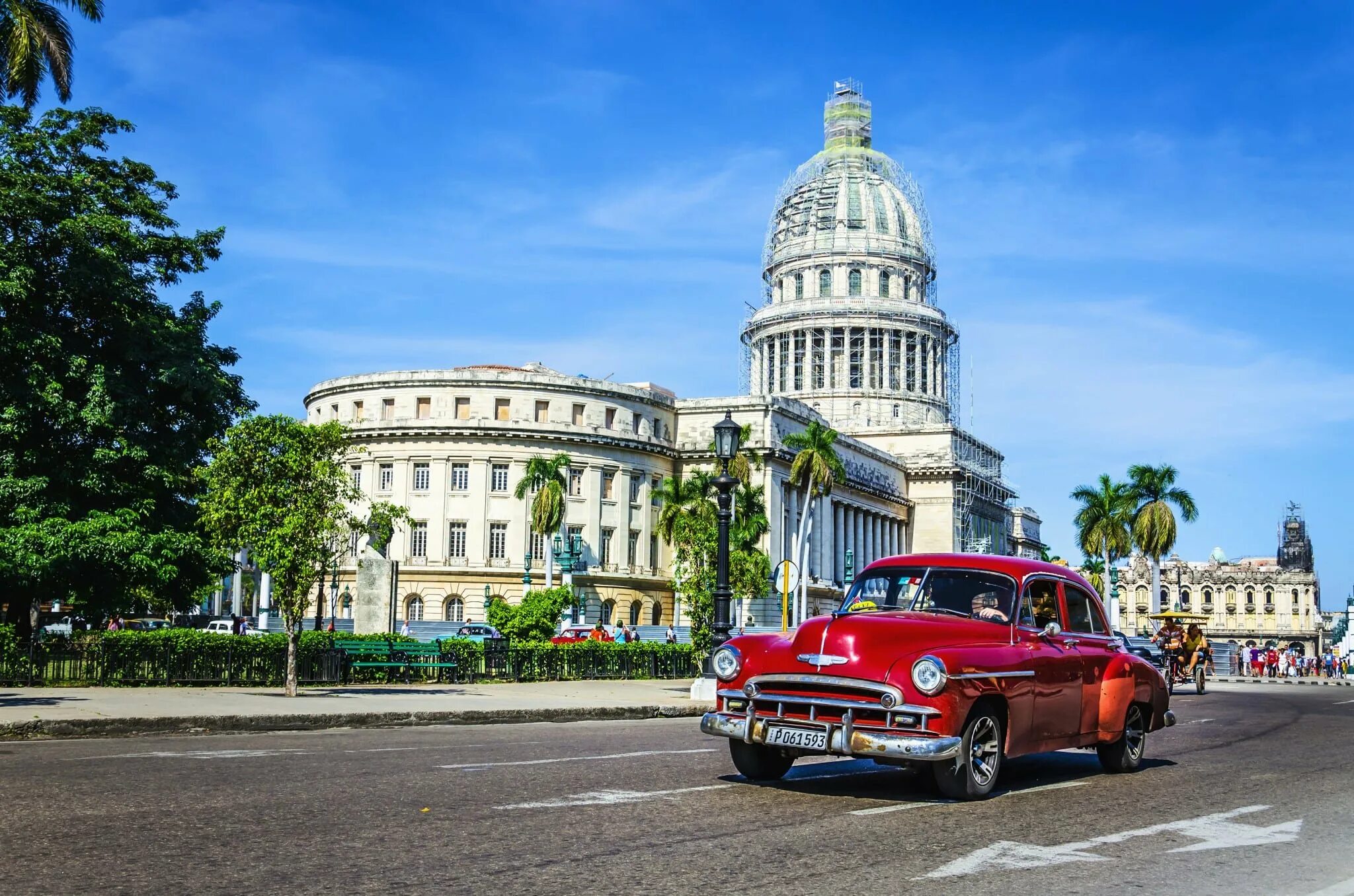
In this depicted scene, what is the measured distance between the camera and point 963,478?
382 ft

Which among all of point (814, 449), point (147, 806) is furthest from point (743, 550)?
point (147, 806)

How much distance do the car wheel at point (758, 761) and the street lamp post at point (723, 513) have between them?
487 inches

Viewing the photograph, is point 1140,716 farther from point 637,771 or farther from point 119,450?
point 119,450

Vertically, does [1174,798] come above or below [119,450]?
below

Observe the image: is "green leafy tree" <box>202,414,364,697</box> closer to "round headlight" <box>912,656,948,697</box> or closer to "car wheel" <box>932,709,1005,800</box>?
"car wheel" <box>932,709,1005,800</box>

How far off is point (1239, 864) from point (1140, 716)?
4889 mm

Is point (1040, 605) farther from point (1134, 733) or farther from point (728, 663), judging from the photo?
point (728, 663)

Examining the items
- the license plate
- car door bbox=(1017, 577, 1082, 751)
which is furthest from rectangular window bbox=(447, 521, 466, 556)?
the license plate

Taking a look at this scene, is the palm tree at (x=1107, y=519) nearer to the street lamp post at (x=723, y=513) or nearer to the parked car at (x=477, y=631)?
the parked car at (x=477, y=631)

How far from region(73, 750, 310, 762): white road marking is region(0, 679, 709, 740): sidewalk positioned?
2766 mm

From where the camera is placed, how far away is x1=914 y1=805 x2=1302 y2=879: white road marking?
7.12 metres

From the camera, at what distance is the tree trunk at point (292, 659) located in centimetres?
2244

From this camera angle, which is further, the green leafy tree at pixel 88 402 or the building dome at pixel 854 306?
the building dome at pixel 854 306

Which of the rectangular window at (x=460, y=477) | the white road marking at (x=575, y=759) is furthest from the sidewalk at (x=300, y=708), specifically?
the rectangular window at (x=460, y=477)
